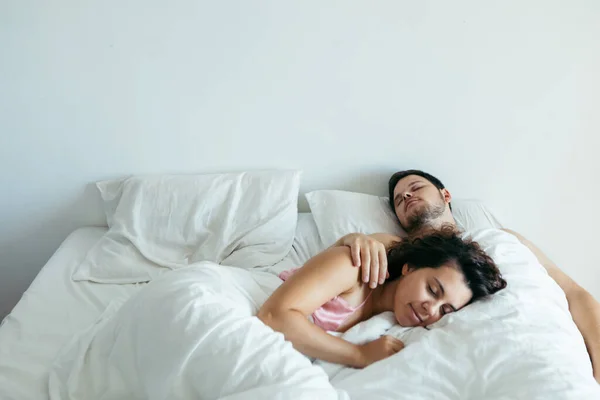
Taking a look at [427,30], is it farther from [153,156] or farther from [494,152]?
[153,156]

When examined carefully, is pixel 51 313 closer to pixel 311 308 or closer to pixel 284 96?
pixel 311 308

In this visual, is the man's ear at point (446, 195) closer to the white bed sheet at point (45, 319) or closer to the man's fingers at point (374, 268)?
the man's fingers at point (374, 268)

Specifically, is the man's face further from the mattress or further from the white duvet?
the white duvet

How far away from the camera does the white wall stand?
1599 millimetres

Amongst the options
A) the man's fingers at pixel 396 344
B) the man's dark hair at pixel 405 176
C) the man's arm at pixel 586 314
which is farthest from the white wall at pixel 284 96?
the man's fingers at pixel 396 344

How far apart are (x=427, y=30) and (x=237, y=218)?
93 centimetres

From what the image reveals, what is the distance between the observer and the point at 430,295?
110 cm

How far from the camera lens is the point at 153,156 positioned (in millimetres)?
1745

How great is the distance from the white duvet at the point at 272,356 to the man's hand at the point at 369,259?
98 mm

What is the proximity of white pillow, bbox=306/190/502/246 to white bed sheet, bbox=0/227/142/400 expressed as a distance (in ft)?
2.20

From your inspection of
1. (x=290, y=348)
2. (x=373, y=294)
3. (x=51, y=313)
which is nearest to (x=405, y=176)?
(x=373, y=294)

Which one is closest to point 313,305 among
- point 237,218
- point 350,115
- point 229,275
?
point 229,275

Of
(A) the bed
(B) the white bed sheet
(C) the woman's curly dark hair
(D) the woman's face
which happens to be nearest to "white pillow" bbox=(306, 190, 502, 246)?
(A) the bed

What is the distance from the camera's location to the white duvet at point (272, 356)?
0.83 metres
